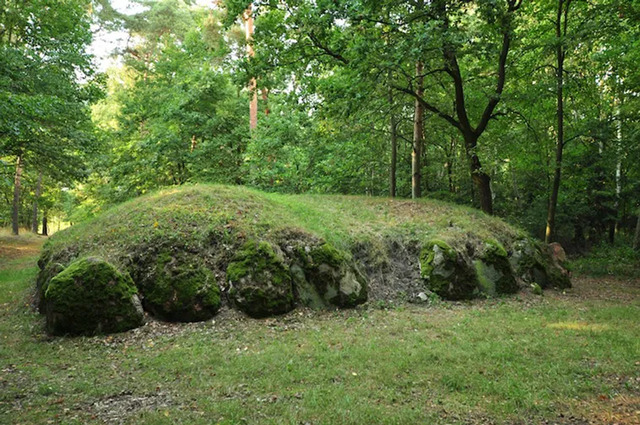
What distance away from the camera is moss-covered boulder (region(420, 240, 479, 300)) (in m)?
9.29

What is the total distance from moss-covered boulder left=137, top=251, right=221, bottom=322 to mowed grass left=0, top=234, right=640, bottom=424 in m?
0.31

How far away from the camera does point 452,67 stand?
12.3 meters

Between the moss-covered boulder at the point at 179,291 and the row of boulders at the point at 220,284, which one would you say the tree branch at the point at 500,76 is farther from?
the moss-covered boulder at the point at 179,291

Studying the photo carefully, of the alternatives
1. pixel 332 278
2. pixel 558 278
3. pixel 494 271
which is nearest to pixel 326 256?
pixel 332 278

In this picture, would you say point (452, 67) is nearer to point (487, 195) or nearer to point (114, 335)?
point (487, 195)

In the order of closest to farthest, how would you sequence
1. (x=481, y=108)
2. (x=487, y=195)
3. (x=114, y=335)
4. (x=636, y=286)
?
(x=114, y=335) < (x=636, y=286) < (x=487, y=195) < (x=481, y=108)

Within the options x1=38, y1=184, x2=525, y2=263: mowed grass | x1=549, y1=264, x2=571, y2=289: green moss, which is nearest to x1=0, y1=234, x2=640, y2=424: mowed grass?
x1=38, y1=184, x2=525, y2=263: mowed grass

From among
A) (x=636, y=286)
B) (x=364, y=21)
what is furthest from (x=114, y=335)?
(x=636, y=286)

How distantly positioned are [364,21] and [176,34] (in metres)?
18.5

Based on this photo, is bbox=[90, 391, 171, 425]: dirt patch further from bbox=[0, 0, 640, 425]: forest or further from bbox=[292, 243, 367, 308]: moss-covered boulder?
bbox=[292, 243, 367, 308]: moss-covered boulder

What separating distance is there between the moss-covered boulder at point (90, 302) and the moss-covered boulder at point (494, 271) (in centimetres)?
801

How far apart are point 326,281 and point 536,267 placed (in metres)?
6.74

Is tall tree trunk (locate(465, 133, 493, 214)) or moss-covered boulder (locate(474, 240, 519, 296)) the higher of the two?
tall tree trunk (locate(465, 133, 493, 214))

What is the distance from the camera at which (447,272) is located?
9.46 meters
